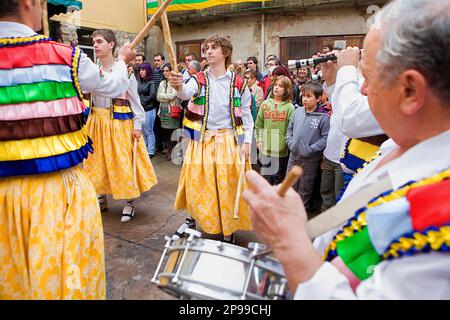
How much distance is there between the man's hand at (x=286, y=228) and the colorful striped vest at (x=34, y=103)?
112 cm

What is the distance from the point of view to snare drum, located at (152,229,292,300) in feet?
3.23

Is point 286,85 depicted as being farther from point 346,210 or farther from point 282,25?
point 282,25

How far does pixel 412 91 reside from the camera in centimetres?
78

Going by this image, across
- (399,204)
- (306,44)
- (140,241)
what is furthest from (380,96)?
(306,44)

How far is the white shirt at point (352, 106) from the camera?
1553 mm

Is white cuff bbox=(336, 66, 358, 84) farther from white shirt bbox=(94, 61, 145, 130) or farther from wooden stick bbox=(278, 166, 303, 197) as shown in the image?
white shirt bbox=(94, 61, 145, 130)

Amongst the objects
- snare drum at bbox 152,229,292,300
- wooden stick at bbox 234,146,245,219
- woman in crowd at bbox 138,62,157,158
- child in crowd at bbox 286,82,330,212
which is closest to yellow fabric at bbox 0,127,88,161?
snare drum at bbox 152,229,292,300

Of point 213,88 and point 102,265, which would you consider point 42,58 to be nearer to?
point 102,265

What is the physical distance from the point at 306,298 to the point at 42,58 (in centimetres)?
150

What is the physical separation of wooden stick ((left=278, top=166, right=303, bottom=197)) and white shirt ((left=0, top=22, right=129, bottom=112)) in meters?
1.26

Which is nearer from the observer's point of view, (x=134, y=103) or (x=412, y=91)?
(x=412, y=91)

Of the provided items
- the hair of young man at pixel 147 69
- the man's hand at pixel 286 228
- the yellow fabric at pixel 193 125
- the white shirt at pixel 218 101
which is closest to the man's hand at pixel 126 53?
the white shirt at pixel 218 101

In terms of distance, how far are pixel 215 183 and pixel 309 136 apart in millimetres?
1332
